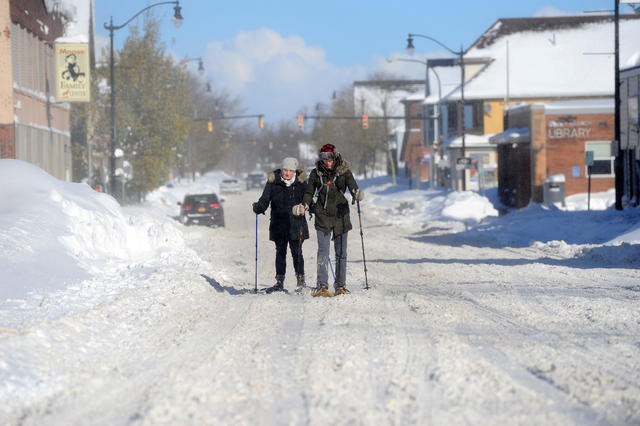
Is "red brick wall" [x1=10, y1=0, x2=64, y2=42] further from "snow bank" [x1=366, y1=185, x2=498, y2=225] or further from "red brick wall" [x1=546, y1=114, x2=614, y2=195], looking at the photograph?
"red brick wall" [x1=546, y1=114, x2=614, y2=195]

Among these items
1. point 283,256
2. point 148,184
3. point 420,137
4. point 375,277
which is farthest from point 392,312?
point 420,137

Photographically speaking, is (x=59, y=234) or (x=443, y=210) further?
(x=443, y=210)

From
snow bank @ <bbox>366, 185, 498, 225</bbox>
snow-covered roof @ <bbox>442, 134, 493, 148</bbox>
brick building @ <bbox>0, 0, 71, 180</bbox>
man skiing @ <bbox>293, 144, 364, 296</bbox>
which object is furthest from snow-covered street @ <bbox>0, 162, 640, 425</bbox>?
snow-covered roof @ <bbox>442, 134, 493, 148</bbox>

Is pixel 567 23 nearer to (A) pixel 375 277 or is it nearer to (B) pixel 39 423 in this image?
(A) pixel 375 277

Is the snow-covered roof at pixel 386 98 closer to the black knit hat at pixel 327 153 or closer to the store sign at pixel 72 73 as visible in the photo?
the store sign at pixel 72 73

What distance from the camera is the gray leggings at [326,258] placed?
36.7 ft

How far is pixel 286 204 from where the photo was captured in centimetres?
1204

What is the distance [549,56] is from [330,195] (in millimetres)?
50778

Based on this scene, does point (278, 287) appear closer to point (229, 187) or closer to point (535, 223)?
point (535, 223)

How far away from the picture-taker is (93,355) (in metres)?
7.61

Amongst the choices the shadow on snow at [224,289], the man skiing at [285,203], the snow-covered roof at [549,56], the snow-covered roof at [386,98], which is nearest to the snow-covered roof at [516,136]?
the snow-covered roof at [549,56]

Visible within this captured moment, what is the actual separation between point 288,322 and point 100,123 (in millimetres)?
34963

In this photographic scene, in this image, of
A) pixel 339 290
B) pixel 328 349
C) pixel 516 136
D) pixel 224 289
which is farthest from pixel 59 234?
pixel 516 136

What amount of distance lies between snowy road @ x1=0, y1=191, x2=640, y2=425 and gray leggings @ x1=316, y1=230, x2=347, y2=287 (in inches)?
15.6
